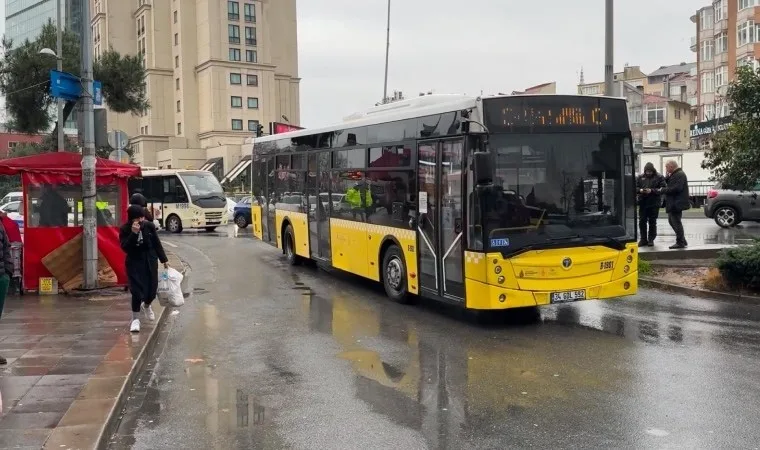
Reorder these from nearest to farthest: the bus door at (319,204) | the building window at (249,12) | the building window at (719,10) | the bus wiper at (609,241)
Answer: the bus wiper at (609,241) < the bus door at (319,204) < the building window at (719,10) < the building window at (249,12)

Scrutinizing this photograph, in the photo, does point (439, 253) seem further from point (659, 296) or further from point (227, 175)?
point (227, 175)

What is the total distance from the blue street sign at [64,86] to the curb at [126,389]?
165 inches

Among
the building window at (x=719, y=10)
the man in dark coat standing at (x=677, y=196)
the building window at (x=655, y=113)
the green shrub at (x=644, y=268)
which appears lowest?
the green shrub at (x=644, y=268)

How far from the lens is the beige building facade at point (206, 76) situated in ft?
277

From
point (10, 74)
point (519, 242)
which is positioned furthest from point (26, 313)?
point (10, 74)

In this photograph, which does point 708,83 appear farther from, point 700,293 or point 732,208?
point 700,293

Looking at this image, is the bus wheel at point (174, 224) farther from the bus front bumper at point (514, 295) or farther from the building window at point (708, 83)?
the building window at point (708, 83)

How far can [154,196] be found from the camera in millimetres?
30453

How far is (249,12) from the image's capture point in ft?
287

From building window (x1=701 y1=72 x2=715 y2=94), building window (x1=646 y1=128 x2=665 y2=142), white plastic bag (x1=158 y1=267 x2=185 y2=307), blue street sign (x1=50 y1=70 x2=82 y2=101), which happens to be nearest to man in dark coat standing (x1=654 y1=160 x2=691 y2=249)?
white plastic bag (x1=158 y1=267 x2=185 y2=307)

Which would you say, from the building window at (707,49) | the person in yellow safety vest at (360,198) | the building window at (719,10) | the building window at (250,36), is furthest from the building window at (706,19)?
the person in yellow safety vest at (360,198)

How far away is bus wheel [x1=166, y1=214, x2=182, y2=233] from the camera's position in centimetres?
3041

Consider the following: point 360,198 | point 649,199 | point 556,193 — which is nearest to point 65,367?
point 556,193

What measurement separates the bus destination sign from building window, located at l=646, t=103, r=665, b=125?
80.5 m
